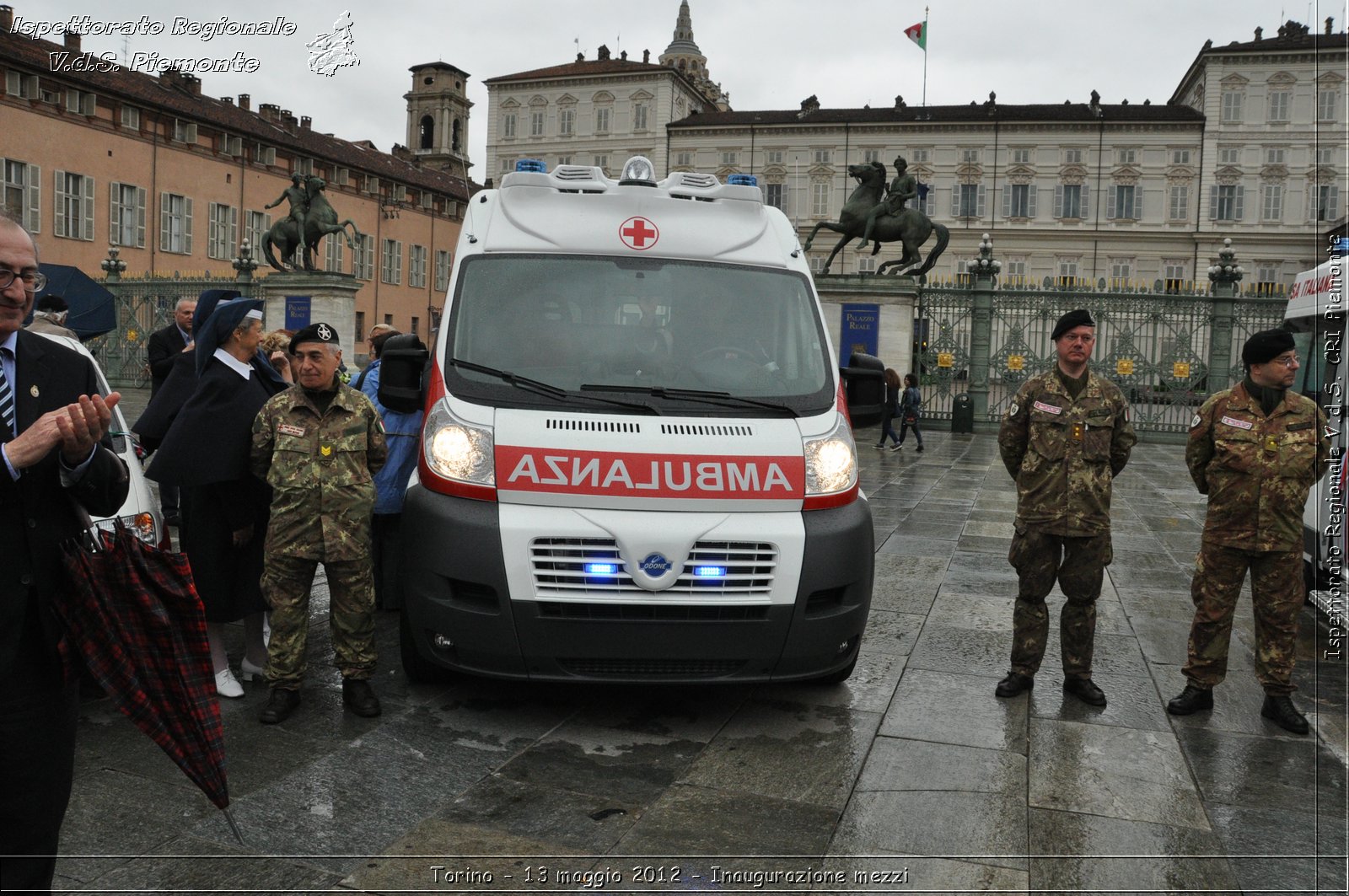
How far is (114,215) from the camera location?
128 ft

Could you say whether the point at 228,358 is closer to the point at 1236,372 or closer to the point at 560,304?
the point at 560,304

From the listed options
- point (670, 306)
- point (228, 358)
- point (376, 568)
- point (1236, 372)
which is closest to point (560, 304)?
point (670, 306)

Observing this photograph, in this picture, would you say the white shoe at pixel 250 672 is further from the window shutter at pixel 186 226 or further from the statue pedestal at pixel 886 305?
the window shutter at pixel 186 226

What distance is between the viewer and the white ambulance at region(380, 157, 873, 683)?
4590 millimetres

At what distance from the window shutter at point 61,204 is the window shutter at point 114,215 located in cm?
189

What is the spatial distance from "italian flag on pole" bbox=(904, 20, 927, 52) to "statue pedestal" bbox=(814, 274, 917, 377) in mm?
29060

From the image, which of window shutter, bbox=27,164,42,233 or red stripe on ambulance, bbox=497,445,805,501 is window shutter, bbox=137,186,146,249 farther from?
red stripe on ambulance, bbox=497,445,805,501

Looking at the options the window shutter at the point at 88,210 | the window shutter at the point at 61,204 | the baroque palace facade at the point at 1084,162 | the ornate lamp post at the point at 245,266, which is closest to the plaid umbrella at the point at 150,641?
the ornate lamp post at the point at 245,266

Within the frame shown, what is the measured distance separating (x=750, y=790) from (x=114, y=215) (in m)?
41.4

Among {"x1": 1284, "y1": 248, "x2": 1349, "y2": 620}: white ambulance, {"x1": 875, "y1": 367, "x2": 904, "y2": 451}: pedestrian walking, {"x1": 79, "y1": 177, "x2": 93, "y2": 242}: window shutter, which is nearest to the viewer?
{"x1": 1284, "y1": 248, "x2": 1349, "y2": 620}: white ambulance

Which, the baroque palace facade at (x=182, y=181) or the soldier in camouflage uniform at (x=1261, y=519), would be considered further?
the baroque palace facade at (x=182, y=181)

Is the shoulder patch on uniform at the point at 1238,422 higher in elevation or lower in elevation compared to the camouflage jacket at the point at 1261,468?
higher

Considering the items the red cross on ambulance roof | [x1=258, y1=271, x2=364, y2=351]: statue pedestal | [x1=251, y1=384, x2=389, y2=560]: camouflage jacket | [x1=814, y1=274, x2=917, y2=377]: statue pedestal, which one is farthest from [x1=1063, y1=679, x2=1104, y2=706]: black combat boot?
[x1=258, y1=271, x2=364, y2=351]: statue pedestal

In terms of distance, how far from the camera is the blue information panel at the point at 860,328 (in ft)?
76.5
